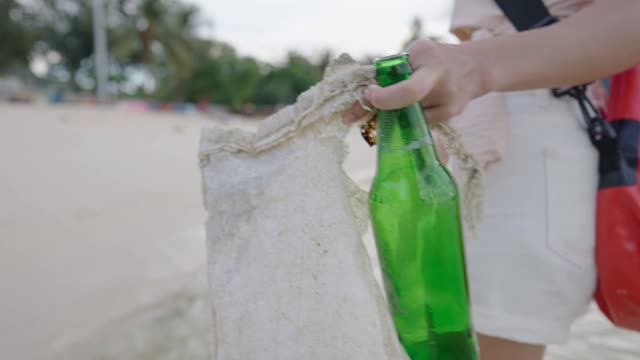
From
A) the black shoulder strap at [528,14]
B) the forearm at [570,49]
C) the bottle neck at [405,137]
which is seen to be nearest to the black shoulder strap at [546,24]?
the black shoulder strap at [528,14]

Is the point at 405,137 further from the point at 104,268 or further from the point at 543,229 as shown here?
the point at 104,268

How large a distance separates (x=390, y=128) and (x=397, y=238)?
0.18 m

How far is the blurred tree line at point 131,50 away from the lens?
37.3 m

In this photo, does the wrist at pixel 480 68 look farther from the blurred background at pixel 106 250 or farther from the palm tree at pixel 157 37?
the palm tree at pixel 157 37

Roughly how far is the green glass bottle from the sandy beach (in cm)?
84

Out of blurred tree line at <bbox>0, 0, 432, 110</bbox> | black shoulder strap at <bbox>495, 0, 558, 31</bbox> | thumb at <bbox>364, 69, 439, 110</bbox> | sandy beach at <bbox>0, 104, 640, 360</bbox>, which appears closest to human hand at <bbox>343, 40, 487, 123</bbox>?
thumb at <bbox>364, 69, 439, 110</bbox>

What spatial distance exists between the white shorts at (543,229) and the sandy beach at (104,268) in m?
0.68

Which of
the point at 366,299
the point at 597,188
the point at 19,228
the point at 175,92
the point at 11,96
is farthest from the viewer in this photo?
the point at 175,92

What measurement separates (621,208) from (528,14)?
426 mm

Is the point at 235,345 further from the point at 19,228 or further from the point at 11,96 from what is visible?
the point at 11,96

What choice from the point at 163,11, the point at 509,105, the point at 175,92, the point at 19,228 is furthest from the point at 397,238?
the point at 175,92

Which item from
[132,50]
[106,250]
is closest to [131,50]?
[132,50]

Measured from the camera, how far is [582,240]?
1094 mm

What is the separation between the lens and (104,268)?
342cm
